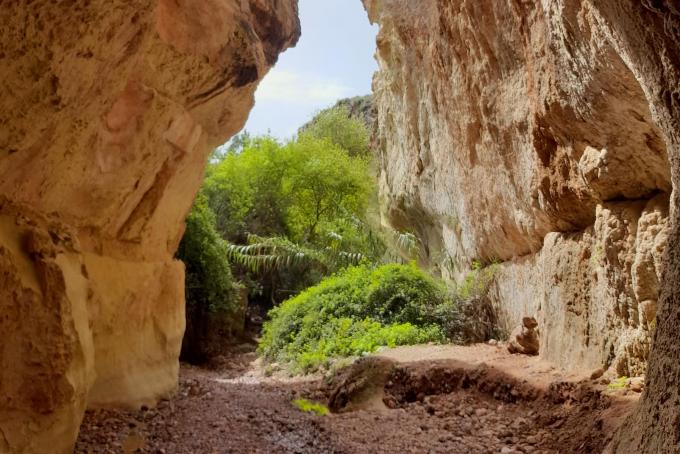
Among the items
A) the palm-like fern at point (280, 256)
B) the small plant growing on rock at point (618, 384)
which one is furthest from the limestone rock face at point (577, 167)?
the palm-like fern at point (280, 256)

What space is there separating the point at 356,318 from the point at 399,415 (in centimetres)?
546

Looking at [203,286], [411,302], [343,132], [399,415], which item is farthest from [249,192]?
[399,415]

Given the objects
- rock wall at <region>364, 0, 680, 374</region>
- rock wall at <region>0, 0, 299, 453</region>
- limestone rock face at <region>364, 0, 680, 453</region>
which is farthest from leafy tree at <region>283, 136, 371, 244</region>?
rock wall at <region>0, 0, 299, 453</region>

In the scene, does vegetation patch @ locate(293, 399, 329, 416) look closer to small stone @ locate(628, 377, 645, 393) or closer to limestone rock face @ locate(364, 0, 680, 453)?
limestone rock face @ locate(364, 0, 680, 453)

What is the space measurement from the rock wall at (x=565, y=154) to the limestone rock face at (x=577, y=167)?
0.02 m

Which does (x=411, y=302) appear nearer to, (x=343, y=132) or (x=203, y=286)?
(x=203, y=286)

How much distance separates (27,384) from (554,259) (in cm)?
489

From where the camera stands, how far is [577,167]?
5.12 metres

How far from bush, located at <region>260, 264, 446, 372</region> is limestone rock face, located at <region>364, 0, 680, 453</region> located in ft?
4.65

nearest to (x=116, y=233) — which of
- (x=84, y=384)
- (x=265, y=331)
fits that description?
(x=84, y=384)

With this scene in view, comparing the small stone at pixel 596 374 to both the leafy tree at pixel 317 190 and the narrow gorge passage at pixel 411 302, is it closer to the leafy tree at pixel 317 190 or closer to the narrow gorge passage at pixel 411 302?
the narrow gorge passage at pixel 411 302

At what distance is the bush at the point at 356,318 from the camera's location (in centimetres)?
953

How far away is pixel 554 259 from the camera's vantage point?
5.86m

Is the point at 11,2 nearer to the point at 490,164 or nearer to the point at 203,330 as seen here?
the point at 490,164
